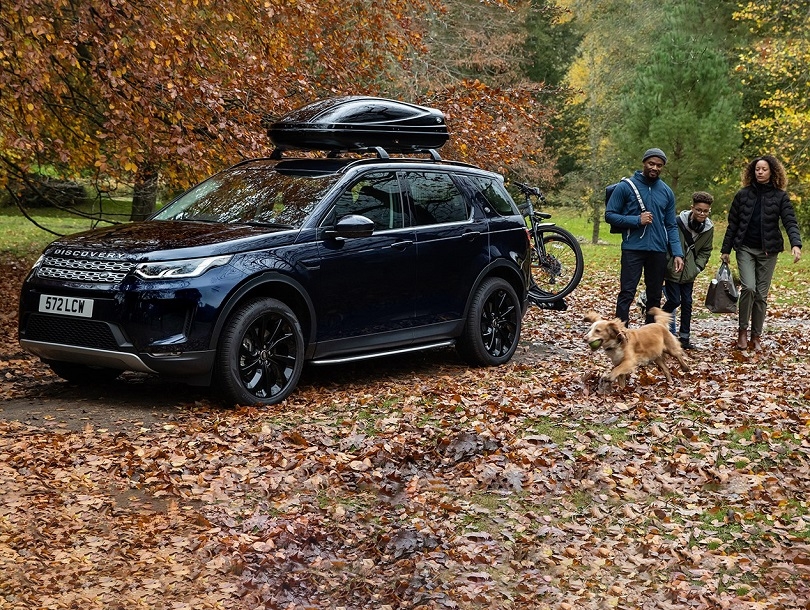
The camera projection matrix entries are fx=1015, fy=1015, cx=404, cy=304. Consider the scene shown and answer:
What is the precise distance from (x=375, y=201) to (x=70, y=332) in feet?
9.72

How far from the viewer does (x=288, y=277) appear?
8.31 meters

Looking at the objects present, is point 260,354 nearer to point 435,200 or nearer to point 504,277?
point 435,200

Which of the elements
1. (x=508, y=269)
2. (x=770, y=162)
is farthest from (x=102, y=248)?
(x=770, y=162)

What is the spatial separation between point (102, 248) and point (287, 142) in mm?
2422

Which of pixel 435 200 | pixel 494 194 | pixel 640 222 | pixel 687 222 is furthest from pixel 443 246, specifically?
pixel 687 222

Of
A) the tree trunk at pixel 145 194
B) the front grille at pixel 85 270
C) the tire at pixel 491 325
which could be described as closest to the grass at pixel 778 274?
the tire at pixel 491 325

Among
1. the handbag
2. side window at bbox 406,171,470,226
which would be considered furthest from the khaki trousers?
side window at bbox 406,171,470,226

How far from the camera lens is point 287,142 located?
9.73m

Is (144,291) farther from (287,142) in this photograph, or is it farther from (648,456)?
(648,456)

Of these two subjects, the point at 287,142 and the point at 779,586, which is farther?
the point at 287,142

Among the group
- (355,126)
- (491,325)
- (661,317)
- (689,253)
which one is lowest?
(491,325)

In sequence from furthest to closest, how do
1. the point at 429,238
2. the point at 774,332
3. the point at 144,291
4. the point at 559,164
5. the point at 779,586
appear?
the point at 559,164, the point at 774,332, the point at 429,238, the point at 144,291, the point at 779,586

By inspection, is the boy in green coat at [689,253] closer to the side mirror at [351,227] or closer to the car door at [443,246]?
the car door at [443,246]

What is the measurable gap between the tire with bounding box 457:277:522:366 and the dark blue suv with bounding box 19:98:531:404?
1 centimetres
